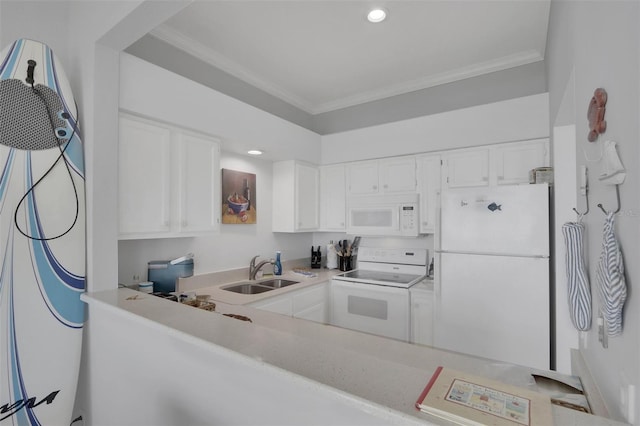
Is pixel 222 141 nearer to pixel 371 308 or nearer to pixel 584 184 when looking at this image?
pixel 371 308

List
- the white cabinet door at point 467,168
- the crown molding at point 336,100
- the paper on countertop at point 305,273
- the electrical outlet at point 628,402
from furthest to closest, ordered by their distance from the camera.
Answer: the paper on countertop at point 305,273
the white cabinet door at point 467,168
the crown molding at point 336,100
the electrical outlet at point 628,402

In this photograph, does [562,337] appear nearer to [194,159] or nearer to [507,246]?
[507,246]

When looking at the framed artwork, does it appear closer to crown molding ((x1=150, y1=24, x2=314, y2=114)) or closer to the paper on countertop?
the paper on countertop

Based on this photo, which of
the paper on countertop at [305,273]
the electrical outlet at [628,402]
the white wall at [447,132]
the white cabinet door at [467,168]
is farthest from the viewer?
the paper on countertop at [305,273]

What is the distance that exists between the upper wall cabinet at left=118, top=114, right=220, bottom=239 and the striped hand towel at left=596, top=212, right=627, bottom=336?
2.13m

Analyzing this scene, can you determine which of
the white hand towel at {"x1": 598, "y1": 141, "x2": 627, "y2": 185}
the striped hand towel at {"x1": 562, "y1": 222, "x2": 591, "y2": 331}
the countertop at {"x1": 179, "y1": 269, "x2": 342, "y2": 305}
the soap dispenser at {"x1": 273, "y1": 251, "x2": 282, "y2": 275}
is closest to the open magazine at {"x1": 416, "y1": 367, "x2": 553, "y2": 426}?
the striped hand towel at {"x1": 562, "y1": 222, "x2": 591, "y2": 331}

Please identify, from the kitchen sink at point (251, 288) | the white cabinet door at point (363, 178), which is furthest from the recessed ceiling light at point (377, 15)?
the kitchen sink at point (251, 288)

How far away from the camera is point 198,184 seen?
7.42 feet

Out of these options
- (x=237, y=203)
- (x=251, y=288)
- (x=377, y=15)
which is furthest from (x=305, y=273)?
(x=377, y=15)

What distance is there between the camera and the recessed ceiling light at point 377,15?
2.07m

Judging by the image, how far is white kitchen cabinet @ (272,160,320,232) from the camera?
10.7 ft

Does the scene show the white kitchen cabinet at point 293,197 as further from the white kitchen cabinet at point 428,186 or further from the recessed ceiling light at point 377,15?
the recessed ceiling light at point 377,15

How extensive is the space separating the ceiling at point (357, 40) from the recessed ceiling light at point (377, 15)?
4 cm

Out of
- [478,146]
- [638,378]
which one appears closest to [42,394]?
[638,378]
